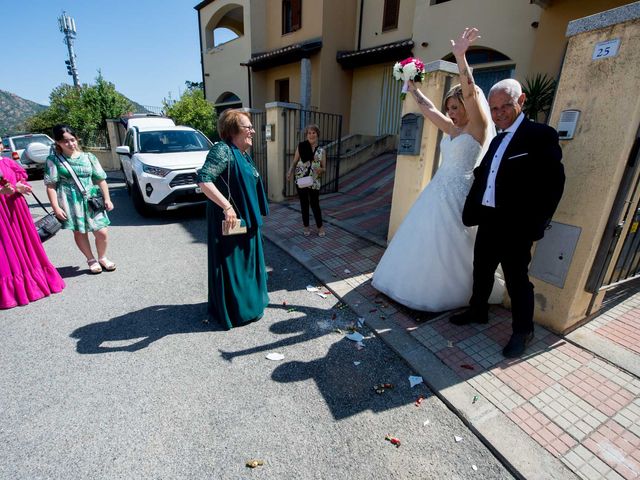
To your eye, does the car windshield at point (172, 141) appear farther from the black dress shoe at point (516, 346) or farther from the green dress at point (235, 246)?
the black dress shoe at point (516, 346)

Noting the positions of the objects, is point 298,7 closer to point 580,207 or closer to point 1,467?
point 580,207

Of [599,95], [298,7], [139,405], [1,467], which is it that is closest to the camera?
[1,467]

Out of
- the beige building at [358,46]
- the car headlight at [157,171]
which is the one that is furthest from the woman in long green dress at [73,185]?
the beige building at [358,46]

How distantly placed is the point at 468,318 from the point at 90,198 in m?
4.47

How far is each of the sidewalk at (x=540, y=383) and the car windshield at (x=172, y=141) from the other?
18.3 ft

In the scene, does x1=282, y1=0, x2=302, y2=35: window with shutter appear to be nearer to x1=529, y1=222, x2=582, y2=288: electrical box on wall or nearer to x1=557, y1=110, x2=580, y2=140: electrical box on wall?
x1=557, y1=110, x2=580, y2=140: electrical box on wall

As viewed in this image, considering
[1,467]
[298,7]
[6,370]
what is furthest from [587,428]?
[298,7]

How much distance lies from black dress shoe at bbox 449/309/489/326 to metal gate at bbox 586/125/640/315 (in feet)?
3.03

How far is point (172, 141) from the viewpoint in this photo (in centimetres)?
765

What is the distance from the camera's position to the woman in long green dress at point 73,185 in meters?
3.77

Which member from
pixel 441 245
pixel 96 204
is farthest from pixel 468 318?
pixel 96 204

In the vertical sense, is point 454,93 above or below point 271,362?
above

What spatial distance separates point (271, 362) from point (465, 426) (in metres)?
1.49

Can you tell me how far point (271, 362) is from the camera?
8.97ft
